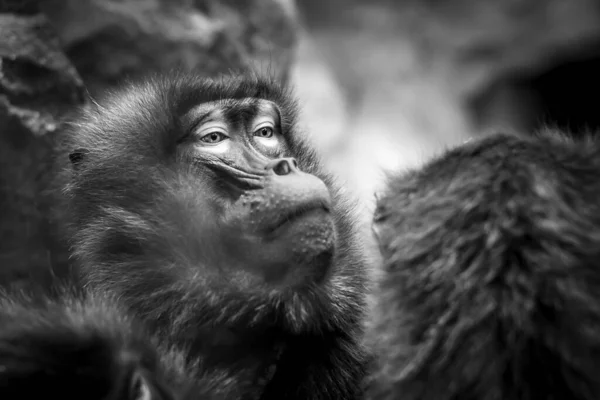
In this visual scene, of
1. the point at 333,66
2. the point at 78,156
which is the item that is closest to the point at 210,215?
the point at 78,156

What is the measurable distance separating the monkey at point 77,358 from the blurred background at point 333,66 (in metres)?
0.94

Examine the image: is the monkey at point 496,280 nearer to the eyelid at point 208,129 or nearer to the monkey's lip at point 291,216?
the monkey's lip at point 291,216

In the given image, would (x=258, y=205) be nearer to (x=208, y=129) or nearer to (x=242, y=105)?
(x=208, y=129)

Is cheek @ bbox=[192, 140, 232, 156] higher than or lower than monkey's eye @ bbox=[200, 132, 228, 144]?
lower

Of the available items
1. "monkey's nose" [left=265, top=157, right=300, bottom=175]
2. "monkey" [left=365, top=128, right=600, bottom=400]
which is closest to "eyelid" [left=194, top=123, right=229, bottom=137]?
"monkey's nose" [left=265, top=157, right=300, bottom=175]

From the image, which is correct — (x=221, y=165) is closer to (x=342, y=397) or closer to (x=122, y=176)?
(x=122, y=176)

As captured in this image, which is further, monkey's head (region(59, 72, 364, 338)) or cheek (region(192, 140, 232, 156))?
cheek (region(192, 140, 232, 156))

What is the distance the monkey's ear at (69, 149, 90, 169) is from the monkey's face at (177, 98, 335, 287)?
1.46ft

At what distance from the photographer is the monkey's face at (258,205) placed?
7.13 ft

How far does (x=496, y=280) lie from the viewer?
5.37 feet

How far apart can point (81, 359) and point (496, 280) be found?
1008mm

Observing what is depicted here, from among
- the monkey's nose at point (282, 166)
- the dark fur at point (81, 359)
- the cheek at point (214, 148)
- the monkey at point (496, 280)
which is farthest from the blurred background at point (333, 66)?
the dark fur at point (81, 359)

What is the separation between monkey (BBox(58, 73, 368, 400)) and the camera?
7.13ft

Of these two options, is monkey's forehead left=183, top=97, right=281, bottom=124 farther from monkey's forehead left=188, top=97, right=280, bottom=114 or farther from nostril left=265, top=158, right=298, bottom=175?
nostril left=265, top=158, right=298, bottom=175
